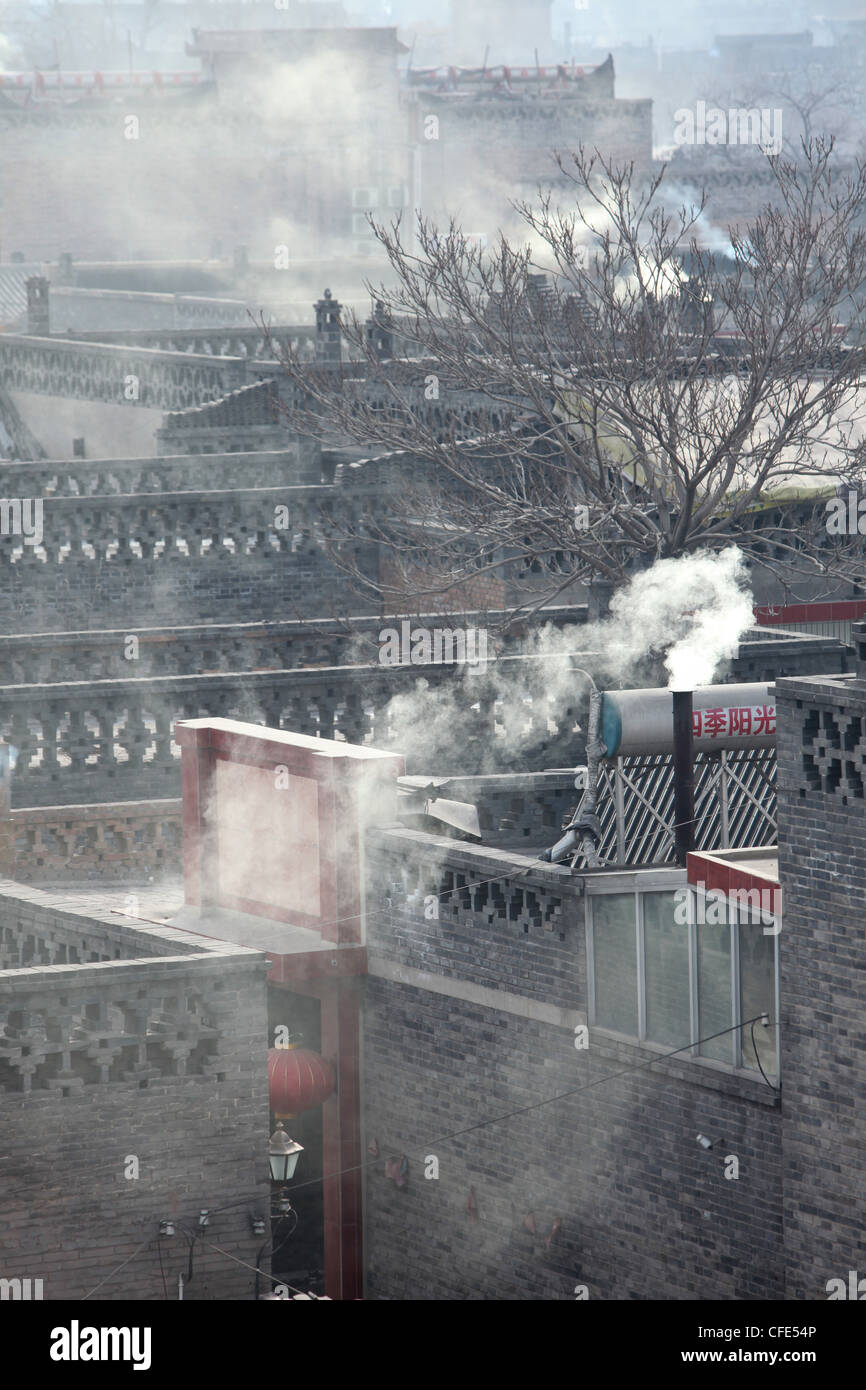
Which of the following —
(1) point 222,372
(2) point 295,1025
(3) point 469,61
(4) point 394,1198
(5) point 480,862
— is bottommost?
(4) point 394,1198

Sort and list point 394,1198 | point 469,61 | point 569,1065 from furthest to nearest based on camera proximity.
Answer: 1. point 469,61
2. point 394,1198
3. point 569,1065

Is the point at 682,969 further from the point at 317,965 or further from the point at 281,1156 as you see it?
the point at 317,965

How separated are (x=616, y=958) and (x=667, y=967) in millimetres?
494

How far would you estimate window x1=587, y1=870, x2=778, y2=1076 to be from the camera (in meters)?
16.0

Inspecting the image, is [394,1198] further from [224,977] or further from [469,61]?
[469,61]

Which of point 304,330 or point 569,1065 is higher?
point 304,330

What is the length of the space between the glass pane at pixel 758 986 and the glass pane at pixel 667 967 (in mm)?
554

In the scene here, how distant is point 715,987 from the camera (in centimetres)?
1638

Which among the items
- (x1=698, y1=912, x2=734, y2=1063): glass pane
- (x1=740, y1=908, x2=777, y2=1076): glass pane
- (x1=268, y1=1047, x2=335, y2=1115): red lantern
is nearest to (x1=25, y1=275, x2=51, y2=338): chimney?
(x1=268, y1=1047, x2=335, y2=1115): red lantern

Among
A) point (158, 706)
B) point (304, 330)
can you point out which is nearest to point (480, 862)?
point (158, 706)

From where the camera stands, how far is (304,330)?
4941 cm

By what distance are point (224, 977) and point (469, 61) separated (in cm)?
15393

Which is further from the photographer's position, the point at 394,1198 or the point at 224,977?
the point at 394,1198

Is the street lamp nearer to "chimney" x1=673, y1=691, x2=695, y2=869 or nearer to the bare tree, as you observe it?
"chimney" x1=673, y1=691, x2=695, y2=869
